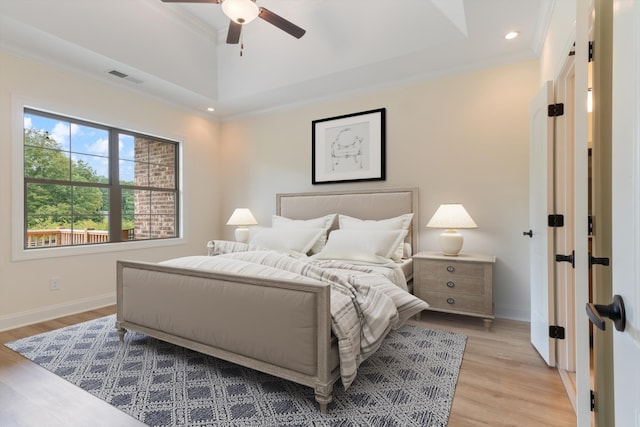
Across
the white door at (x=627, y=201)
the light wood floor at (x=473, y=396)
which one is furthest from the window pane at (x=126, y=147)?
the white door at (x=627, y=201)

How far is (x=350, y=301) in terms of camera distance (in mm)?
1858

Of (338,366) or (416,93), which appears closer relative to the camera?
(338,366)

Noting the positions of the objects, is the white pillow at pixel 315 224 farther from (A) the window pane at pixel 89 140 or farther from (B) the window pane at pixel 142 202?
(A) the window pane at pixel 89 140

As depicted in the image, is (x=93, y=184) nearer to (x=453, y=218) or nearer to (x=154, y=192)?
(x=154, y=192)

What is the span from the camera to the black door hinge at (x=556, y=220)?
83.4 inches

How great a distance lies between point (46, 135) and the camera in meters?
3.43

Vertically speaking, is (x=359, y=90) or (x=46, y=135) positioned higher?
(x=359, y=90)

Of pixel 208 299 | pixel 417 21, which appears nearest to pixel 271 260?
pixel 208 299

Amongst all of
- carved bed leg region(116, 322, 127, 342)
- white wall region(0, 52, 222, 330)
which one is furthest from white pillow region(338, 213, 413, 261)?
white wall region(0, 52, 222, 330)

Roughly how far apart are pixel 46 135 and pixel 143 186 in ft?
3.94

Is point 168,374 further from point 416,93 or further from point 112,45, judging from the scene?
point 416,93

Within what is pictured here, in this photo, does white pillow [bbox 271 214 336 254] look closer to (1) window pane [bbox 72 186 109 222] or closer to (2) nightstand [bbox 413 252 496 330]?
(2) nightstand [bbox 413 252 496 330]

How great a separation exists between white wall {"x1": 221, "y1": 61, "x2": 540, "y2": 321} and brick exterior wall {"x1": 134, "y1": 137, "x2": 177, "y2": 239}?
92.5 inches

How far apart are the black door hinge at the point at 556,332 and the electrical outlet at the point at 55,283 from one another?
4615 millimetres
